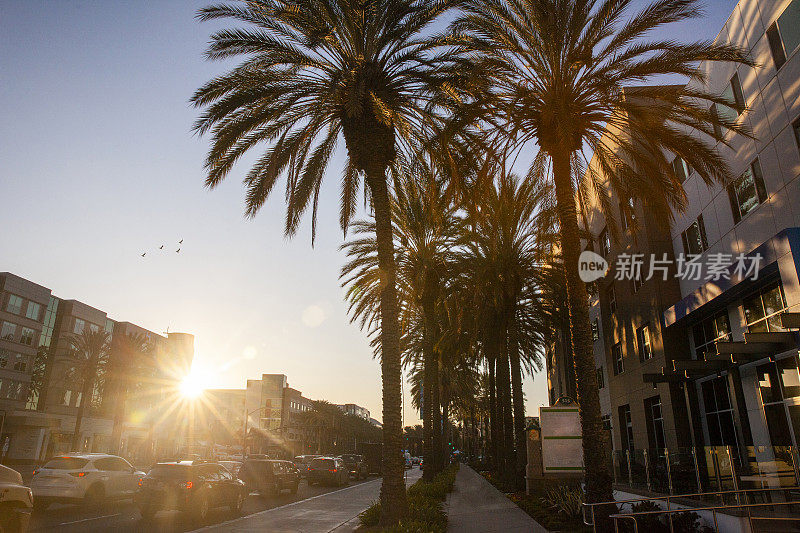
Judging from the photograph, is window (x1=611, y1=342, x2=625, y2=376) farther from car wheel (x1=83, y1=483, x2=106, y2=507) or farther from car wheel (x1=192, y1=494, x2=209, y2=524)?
car wheel (x1=83, y1=483, x2=106, y2=507)

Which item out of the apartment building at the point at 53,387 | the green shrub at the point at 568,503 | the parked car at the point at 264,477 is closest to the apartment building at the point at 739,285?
the green shrub at the point at 568,503

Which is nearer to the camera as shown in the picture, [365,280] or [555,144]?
[555,144]

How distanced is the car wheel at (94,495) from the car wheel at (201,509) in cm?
409

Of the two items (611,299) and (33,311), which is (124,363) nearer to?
(33,311)

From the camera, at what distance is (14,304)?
55.4 metres

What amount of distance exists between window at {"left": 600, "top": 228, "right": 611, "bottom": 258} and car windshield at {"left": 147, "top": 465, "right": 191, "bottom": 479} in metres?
26.1

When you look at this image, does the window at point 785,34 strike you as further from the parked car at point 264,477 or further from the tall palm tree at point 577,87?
the parked car at point 264,477

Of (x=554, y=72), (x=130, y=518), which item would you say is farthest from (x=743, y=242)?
(x=130, y=518)

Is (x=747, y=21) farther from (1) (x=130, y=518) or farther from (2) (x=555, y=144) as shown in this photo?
(1) (x=130, y=518)

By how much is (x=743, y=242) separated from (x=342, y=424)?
293 ft

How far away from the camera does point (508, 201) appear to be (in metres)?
21.6

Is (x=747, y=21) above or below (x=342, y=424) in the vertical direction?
above

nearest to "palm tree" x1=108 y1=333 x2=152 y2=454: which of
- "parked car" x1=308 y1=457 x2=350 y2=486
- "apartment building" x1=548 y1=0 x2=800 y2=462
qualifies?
"parked car" x1=308 y1=457 x2=350 y2=486

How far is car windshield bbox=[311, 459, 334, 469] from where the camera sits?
104ft
